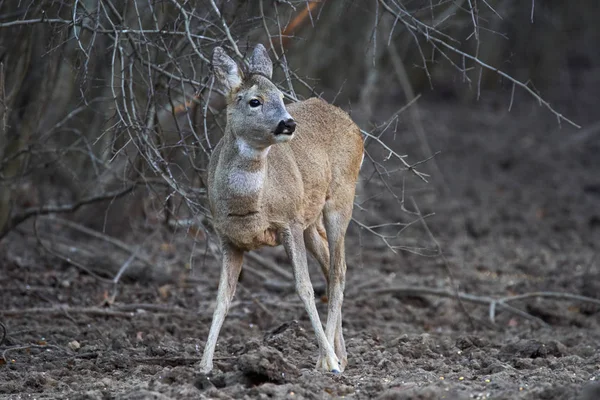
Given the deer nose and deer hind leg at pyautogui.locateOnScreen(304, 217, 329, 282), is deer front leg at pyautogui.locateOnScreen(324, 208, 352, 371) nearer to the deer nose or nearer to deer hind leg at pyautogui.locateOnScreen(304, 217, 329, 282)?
deer hind leg at pyautogui.locateOnScreen(304, 217, 329, 282)

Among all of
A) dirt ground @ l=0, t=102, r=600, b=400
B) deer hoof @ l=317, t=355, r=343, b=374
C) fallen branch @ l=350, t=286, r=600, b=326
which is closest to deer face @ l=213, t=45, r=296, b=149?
dirt ground @ l=0, t=102, r=600, b=400

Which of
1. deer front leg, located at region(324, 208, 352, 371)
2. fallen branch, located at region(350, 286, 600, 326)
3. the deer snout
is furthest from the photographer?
fallen branch, located at region(350, 286, 600, 326)

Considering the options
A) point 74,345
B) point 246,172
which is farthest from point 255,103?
point 74,345

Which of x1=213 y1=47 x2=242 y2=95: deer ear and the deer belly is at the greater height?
x1=213 y1=47 x2=242 y2=95: deer ear

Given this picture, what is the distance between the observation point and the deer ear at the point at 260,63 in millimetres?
6523

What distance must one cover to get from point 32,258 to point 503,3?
1179cm

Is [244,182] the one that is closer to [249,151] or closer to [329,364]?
[249,151]

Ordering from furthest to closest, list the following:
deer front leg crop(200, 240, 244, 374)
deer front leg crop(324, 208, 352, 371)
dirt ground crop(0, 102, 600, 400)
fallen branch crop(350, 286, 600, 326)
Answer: fallen branch crop(350, 286, 600, 326) → deer front leg crop(324, 208, 352, 371) → deer front leg crop(200, 240, 244, 374) → dirt ground crop(0, 102, 600, 400)

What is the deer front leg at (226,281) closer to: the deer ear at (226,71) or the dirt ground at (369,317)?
the dirt ground at (369,317)

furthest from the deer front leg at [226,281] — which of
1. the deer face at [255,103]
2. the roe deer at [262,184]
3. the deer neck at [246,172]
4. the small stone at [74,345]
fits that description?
the small stone at [74,345]

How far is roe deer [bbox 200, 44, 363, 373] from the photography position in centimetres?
632

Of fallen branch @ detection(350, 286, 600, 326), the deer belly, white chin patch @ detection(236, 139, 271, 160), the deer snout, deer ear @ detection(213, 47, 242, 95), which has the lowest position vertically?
fallen branch @ detection(350, 286, 600, 326)

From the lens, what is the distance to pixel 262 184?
21.0 ft

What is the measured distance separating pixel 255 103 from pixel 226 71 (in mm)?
313
